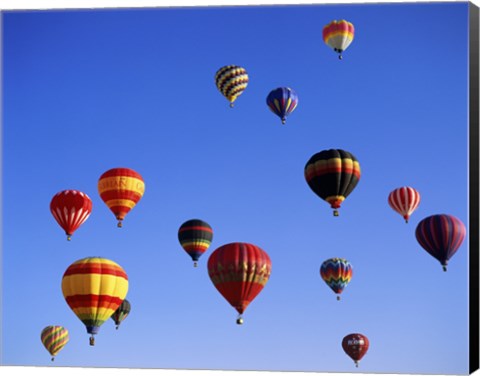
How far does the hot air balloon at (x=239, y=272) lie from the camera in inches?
846

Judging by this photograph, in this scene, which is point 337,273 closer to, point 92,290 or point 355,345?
point 355,345

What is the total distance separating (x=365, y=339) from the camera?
96.2 feet

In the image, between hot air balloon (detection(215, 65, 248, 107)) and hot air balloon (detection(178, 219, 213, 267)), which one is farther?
hot air balloon (detection(215, 65, 248, 107))

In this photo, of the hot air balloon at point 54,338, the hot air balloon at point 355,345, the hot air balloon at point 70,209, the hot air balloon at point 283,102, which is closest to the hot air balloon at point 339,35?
→ the hot air balloon at point 283,102

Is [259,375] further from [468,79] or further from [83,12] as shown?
[83,12]

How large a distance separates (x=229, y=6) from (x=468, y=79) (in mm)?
3895

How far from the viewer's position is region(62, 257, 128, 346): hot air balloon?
2153cm

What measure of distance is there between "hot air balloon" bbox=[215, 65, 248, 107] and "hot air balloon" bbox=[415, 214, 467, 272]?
6.39 m

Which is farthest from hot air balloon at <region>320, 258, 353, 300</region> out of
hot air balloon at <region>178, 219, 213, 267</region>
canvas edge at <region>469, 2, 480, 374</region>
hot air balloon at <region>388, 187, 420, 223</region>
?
canvas edge at <region>469, 2, 480, 374</region>

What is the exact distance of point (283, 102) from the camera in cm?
2784

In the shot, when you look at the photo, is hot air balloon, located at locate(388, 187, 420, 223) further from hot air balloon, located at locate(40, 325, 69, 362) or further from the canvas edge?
the canvas edge

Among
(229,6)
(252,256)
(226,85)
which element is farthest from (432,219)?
(229,6)

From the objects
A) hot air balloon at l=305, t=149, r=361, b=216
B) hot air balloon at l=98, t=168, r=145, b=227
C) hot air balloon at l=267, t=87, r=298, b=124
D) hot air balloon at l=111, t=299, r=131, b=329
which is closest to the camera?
hot air balloon at l=305, t=149, r=361, b=216

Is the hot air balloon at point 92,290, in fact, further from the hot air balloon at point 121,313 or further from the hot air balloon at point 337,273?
the hot air balloon at point 337,273
